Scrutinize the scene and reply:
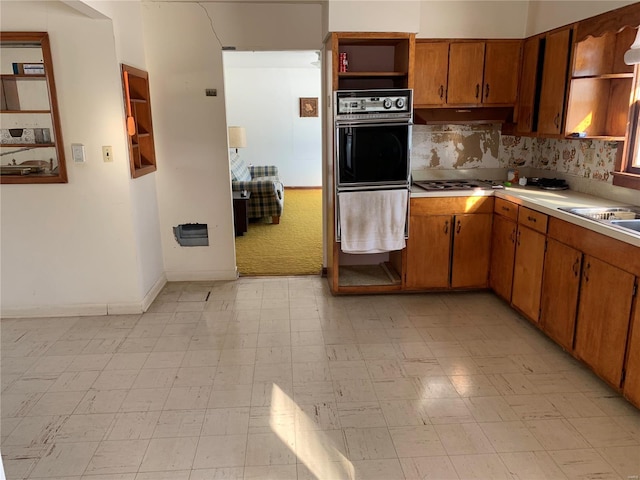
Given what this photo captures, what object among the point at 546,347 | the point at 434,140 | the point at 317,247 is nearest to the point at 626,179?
the point at 546,347

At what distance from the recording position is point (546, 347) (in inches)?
119

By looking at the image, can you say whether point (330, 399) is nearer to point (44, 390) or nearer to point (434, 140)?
point (44, 390)

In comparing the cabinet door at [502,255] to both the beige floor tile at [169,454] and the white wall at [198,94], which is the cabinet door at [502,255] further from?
the beige floor tile at [169,454]

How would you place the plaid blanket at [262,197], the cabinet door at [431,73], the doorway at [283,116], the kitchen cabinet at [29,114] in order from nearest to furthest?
the kitchen cabinet at [29,114] → the cabinet door at [431,73] → the plaid blanket at [262,197] → the doorway at [283,116]

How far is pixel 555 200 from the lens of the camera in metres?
3.22

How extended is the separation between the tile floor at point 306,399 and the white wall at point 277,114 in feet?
19.2

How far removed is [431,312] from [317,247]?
2053 mm

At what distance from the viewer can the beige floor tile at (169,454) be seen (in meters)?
2.02

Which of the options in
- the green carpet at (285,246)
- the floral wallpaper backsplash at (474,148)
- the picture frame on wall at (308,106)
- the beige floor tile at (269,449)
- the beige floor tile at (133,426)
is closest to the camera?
the beige floor tile at (269,449)

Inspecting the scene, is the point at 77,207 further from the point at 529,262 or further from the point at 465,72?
the point at 529,262

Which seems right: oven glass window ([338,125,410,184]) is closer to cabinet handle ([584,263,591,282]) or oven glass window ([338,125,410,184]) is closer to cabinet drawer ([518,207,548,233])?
cabinet drawer ([518,207,548,233])

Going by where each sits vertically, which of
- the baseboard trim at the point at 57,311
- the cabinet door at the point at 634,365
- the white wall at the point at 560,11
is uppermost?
the white wall at the point at 560,11

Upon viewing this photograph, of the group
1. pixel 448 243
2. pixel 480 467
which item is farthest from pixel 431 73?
pixel 480 467

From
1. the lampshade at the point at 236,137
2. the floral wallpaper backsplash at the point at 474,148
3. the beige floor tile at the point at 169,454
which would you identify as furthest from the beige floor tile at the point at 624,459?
the lampshade at the point at 236,137
